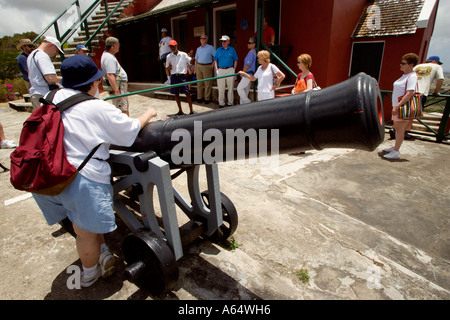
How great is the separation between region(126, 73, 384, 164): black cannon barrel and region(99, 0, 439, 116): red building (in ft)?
19.7

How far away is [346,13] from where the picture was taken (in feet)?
27.7

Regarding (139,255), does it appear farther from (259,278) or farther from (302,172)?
(302,172)

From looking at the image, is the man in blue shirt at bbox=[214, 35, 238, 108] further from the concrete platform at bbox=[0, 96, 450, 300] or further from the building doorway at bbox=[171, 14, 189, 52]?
the building doorway at bbox=[171, 14, 189, 52]

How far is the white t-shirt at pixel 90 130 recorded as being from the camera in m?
1.74

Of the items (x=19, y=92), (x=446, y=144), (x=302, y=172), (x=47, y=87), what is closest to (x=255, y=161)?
(x=302, y=172)

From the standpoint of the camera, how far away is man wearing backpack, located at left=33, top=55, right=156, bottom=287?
1.75 meters

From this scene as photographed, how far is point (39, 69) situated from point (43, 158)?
298cm

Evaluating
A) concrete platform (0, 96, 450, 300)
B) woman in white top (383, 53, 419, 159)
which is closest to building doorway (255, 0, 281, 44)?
woman in white top (383, 53, 419, 159)

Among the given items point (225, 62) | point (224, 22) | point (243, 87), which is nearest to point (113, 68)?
point (243, 87)

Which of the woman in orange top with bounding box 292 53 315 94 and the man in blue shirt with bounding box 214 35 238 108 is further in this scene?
the man in blue shirt with bounding box 214 35 238 108

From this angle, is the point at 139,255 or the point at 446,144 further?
the point at 446,144

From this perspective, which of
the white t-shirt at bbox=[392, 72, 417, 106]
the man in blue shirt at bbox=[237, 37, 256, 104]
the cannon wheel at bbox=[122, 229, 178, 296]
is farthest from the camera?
the man in blue shirt at bbox=[237, 37, 256, 104]

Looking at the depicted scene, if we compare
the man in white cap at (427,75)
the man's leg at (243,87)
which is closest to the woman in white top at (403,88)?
the man in white cap at (427,75)
